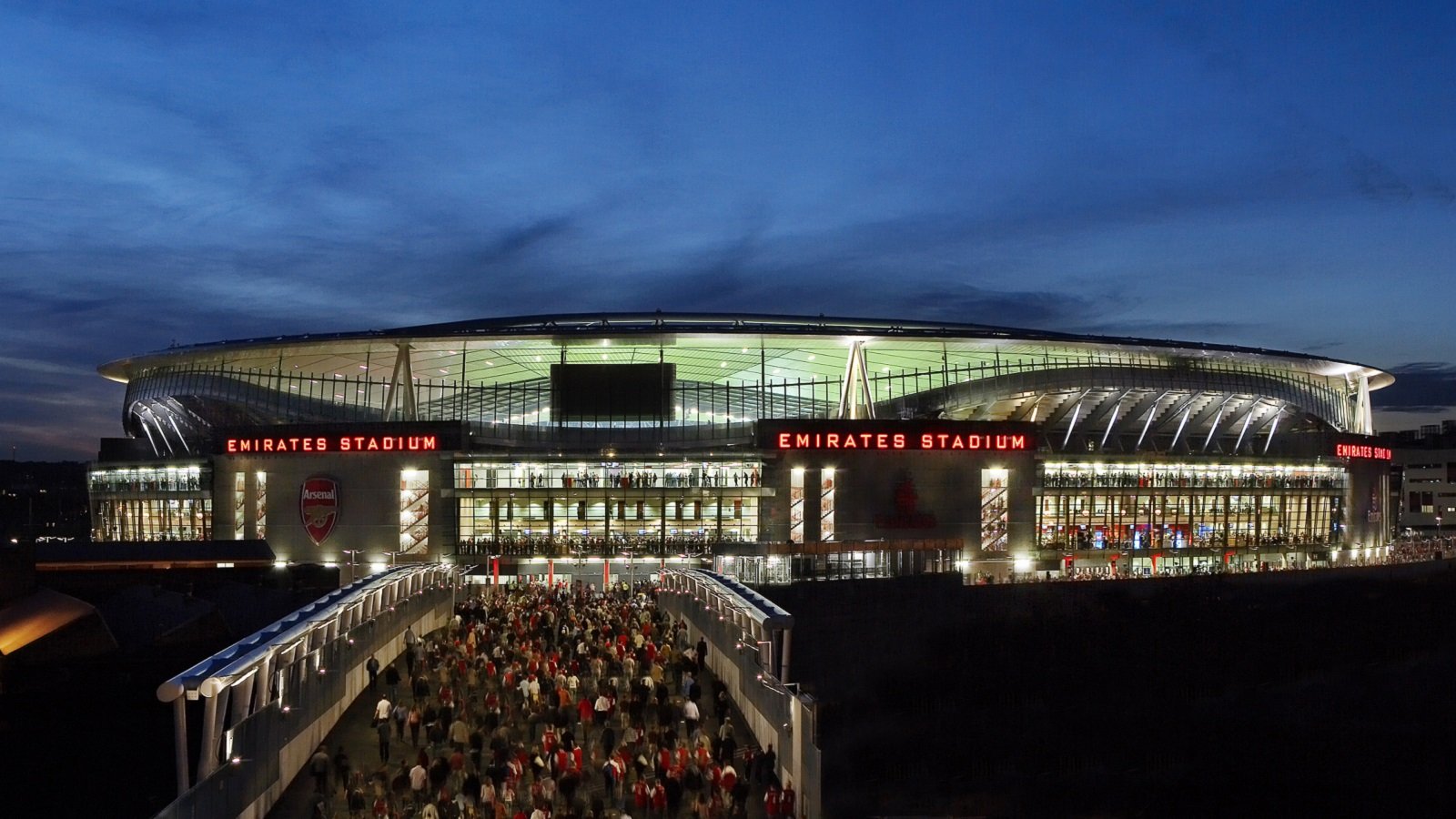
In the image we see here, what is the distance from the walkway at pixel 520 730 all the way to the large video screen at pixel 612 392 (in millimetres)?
39662

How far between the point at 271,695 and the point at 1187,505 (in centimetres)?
6711

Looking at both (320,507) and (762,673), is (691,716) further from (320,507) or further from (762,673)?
(320,507)

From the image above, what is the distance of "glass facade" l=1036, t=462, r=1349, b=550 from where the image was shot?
2908 inches

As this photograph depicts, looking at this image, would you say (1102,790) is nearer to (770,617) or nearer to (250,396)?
(770,617)

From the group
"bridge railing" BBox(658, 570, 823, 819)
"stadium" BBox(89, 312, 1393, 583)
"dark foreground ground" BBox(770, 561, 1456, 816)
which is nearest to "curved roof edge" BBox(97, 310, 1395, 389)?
"stadium" BBox(89, 312, 1393, 583)

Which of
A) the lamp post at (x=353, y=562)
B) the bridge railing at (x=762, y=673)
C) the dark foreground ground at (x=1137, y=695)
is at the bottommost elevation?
the dark foreground ground at (x=1137, y=695)

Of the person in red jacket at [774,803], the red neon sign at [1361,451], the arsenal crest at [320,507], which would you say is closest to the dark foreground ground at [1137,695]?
the red neon sign at [1361,451]

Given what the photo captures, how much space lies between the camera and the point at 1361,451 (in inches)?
3354

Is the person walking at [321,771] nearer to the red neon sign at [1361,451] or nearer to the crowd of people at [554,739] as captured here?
the crowd of people at [554,739]

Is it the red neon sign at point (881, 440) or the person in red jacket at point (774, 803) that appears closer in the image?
the person in red jacket at point (774, 803)

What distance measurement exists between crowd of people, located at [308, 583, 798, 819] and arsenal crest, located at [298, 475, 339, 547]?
1481 inches

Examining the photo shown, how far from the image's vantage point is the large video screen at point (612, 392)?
74.5 metres

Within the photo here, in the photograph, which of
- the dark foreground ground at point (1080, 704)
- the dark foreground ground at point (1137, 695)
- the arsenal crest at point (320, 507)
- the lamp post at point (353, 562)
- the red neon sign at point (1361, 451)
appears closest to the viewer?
the dark foreground ground at point (1080, 704)

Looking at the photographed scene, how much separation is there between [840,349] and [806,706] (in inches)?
2265
